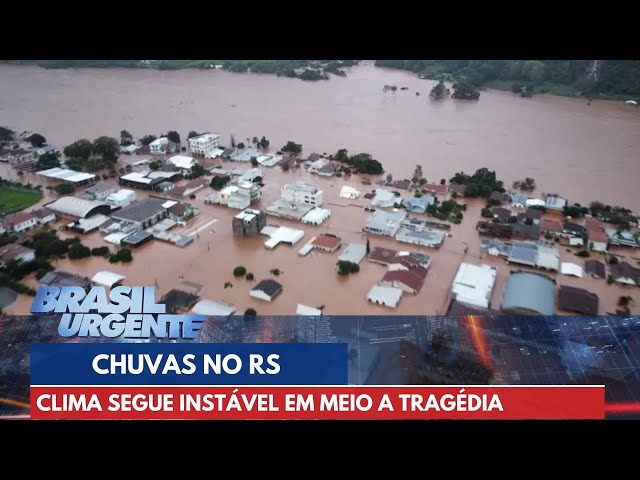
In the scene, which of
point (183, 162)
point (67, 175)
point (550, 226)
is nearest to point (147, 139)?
point (183, 162)

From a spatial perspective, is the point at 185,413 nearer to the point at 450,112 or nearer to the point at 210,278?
the point at 210,278

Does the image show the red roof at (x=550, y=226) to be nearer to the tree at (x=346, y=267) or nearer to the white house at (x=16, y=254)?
the tree at (x=346, y=267)

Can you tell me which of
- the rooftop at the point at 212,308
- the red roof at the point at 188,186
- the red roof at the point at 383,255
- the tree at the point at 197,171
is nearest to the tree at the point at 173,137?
the tree at the point at 197,171

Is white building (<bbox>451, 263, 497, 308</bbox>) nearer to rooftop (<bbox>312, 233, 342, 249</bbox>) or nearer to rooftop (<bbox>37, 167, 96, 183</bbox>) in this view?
rooftop (<bbox>312, 233, 342, 249</bbox>)

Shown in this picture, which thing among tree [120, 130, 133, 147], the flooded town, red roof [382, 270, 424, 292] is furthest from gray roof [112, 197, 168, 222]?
red roof [382, 270, 424, 292]

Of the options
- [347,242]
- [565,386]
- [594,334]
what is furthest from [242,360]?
[347,242]

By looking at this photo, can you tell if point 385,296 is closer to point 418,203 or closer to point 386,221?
point 386,221

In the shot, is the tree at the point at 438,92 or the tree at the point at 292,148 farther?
the tree at the point at 438,92
